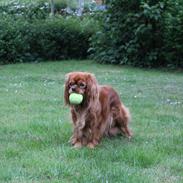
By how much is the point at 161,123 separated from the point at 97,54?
9898mm

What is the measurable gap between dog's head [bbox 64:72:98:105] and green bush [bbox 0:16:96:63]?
11.4 meters

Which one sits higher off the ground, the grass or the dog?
the dog

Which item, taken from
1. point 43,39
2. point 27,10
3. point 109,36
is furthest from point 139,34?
point 27,10

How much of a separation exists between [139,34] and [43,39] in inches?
144

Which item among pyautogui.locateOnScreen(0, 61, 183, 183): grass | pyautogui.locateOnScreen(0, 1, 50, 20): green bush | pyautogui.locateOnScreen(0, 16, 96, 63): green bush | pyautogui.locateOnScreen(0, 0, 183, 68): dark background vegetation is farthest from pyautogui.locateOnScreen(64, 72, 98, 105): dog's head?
pyautogui.locateOnScreen(0, 1, 50, 20): green bush

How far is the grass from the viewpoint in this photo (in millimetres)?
5453

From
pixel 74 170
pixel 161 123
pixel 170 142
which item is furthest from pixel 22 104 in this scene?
pixel 74 170

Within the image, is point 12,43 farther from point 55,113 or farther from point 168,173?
point 168,173

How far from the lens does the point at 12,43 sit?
1761cm

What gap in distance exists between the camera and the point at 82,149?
6391 millimetres

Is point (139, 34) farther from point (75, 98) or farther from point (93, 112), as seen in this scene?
point (75, 98)

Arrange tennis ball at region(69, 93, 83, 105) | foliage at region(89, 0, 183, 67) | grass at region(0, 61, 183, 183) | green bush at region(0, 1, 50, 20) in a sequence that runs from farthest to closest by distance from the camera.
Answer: green bush at region(0, 1, 50, 20) → foliage at region(89, 0, 183, 67) → tennis ball at region(69, 93, 83, 105) → grass at region(0, 61, 183, 183)

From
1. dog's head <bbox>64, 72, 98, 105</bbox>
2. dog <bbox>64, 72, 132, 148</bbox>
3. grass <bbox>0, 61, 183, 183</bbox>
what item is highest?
dog's head <bbox>64, 72, 98, 105</bbox>

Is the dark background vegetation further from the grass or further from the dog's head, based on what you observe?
the dog's head
